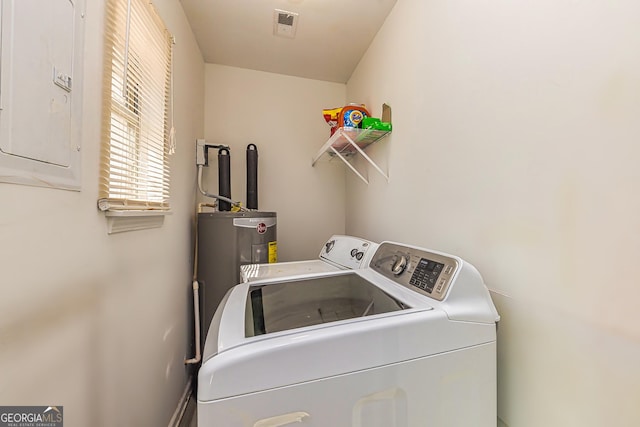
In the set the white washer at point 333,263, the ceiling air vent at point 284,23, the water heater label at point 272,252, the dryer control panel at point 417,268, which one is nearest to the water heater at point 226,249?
the water heater label at point 272,252

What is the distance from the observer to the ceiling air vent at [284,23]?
174cm

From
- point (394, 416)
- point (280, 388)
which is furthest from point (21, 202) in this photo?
point (394, 416)

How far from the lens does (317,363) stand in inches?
23.7

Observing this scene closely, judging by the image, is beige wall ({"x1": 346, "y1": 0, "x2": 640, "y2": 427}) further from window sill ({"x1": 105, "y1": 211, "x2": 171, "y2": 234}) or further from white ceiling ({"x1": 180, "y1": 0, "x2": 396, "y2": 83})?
window sill ({"x1": 105, "y1": 211, "x2": 171, "y2": 234})

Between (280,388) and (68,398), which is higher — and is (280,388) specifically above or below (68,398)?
above

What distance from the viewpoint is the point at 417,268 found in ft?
3.27

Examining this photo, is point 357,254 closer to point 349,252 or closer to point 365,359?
point 349,252

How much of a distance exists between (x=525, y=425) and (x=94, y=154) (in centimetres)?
166

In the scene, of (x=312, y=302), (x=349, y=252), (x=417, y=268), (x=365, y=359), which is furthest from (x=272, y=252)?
(x=365, y=359)

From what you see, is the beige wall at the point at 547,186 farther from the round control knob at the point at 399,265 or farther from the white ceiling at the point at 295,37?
the white ceiling at the point at 295,37

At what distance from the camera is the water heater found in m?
1.83

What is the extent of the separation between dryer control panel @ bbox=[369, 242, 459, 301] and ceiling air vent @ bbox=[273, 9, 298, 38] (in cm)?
168

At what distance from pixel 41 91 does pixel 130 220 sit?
557mm

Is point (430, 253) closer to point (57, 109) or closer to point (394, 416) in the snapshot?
point (394, 416)
